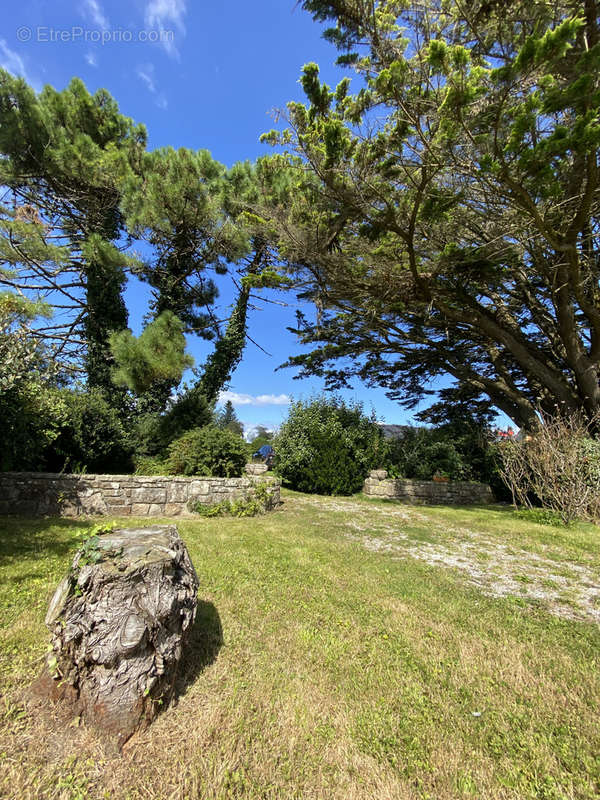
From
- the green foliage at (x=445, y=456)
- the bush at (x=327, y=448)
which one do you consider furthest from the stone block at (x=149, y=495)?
the green foliage at (x=445, y=456)

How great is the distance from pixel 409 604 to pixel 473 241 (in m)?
7.62

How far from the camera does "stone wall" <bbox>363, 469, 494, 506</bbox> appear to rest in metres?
9.80

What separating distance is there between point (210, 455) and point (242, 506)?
1.35 metres

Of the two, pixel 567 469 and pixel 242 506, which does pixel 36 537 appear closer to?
pixel 242 506

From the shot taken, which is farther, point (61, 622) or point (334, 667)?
point (334, 667)

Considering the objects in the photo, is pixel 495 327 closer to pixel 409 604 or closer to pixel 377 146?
pixel 377 146

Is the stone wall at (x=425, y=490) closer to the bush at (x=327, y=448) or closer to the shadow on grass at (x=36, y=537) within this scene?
the bush at (x=327, y=448)

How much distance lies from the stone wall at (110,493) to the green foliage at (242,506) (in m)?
0.11

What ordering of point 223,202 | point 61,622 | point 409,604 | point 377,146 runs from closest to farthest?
point 61,622
point 409,604
point 377,146
point 223,202

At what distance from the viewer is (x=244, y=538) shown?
4.97 m

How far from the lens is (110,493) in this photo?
6.11 metres

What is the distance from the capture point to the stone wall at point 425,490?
980cm

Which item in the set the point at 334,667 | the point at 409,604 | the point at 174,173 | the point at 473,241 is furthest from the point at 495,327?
the point at 174,173

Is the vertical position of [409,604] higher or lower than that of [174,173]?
lower
